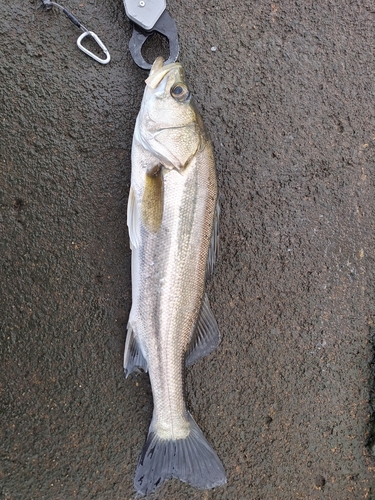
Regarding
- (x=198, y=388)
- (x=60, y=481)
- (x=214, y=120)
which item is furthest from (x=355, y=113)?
(x=60, y=481)

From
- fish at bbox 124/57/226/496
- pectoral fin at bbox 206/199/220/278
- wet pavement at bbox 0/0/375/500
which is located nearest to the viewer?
fish at bbox 124/57/226/496

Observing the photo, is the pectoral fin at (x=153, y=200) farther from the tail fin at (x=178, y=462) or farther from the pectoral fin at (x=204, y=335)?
the tail fin at (x=178, y=462)

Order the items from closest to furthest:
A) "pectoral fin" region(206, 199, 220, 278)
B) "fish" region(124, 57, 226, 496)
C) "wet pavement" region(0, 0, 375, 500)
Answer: "fish" region(124, 57, 226, 496) < "pectoral fin" region(206, 199, 220, 278) < "wet pavement" region(0, 0, 375, 500)

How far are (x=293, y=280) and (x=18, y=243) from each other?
1.79m

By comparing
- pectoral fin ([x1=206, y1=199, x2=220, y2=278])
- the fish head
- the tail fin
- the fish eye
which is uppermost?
the fish eye

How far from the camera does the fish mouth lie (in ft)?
7.79

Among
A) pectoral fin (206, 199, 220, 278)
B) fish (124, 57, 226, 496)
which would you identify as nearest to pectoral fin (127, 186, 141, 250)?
fish (124, 57, 226, 496)

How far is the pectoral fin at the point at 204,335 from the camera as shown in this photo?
244cm

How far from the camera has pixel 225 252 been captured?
9.09ft

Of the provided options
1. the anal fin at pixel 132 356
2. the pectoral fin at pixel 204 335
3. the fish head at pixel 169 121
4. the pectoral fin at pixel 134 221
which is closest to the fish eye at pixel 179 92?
the fish head at pixel 169 121

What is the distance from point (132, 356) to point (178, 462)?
2.17 feet

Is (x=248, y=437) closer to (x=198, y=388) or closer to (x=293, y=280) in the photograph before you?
(x=198, y=388)

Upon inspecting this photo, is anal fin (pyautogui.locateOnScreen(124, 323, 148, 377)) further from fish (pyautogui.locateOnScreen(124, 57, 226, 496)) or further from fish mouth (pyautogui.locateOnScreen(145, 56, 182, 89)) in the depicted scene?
fish mouth (pyautogui.locateOnScreen(145, 56, 182, 89))

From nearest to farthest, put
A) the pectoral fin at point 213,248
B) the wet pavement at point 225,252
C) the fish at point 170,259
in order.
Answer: the fish at point 170,259, the pectoral fin at point 213,248, the wet pavement at point 225,252
